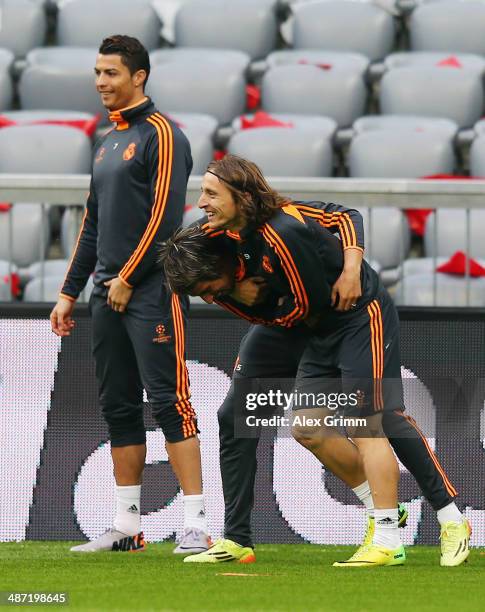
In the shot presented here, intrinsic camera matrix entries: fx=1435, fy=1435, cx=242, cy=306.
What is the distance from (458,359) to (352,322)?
129 centimetres

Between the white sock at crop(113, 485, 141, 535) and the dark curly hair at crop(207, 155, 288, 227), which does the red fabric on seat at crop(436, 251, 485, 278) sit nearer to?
the white sock at crop(113, 485, 141, 535)

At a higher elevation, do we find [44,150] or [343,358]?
[44,150]

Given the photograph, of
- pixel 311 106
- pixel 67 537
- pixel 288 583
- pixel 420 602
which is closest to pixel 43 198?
pixel 67 537

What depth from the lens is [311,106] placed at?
974 centimetres

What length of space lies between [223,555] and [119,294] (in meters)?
1.08

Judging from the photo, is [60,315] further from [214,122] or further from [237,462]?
[214,122]

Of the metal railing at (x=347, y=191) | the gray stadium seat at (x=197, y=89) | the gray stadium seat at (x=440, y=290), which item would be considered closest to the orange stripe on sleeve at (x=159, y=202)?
the metal railing at (x=347, y=191)

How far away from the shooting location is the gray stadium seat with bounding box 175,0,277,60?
1039 cm

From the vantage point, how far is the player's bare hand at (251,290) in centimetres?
508

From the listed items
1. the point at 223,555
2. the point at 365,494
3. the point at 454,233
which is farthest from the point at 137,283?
the point at 454,233

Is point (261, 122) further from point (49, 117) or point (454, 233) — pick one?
point (454, 233)

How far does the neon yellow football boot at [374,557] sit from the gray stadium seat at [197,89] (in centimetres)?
495

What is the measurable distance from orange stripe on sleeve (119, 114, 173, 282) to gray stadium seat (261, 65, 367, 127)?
4.19m

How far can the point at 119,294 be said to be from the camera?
5.56 m
